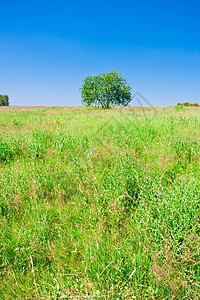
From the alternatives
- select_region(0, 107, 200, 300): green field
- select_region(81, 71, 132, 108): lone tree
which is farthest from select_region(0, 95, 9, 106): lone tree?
select_region(0, 107, 200, 300): green field

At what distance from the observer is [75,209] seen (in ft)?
8.14

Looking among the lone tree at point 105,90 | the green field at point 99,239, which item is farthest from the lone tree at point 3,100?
the green field at point 99,239

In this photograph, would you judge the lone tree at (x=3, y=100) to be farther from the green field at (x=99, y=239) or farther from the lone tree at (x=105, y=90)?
the green field at (x=99, y=239)

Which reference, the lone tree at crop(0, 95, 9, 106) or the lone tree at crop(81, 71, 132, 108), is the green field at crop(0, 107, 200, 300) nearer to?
the lone tree at crop(81, 71, 132, 108)

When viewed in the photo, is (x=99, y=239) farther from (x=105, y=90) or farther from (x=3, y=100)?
(x=3, y=100)

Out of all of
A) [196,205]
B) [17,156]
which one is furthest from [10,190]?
[196,205]

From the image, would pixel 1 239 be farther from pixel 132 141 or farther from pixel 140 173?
pixel 132 141

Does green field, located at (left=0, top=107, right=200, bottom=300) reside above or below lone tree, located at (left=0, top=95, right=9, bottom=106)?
below

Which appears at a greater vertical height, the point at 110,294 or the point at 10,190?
the point at 10,190

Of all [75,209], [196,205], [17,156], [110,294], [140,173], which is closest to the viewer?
[110,294]

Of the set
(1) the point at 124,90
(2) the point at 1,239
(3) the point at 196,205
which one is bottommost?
(2) the point at 1,239

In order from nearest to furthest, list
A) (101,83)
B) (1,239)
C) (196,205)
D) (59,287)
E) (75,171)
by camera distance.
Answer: (59,287)
(196,205)
(1,239)
(75,171)
(101,83)

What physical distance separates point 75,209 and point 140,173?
3.49 feet

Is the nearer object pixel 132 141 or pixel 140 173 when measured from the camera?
pixel 140 173
